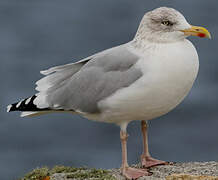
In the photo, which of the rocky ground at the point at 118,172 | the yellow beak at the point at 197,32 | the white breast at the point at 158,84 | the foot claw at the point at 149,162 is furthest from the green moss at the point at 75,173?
the yellow beak at the point at 197,32

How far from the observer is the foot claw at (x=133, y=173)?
875 cm

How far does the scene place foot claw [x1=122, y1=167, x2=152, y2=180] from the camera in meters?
8.75

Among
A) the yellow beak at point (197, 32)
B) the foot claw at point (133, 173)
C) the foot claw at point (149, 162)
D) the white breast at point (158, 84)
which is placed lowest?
the foot claw at point (133, 173)

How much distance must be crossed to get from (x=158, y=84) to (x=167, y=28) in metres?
0.82

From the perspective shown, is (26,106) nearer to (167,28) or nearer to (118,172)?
(118,172)

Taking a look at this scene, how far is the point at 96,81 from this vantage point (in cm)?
878

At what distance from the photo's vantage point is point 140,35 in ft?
28.3

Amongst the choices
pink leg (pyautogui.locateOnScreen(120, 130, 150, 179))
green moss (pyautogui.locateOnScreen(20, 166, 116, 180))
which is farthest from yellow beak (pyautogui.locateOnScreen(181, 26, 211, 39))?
green moss (pyautogui.locateOnScreen(20, 166, 116, 180))

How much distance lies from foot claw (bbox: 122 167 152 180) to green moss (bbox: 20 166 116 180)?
248mm

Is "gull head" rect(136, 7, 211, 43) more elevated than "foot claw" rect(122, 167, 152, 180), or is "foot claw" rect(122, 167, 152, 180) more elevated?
"gull head" rect(136, 7, 211, 43)

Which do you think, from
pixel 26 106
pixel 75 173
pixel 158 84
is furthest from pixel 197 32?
pixel 26 106

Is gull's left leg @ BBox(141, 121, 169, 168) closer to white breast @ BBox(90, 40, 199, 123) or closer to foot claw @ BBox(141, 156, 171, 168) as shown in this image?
foot claw @ BBox(141, 156, 171, 168)

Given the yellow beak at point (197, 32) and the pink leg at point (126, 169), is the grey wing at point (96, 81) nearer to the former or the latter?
the pink leg at point (126, 169)

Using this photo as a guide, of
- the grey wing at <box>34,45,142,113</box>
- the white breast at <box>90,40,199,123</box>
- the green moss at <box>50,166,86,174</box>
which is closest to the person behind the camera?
the white breast at <box>90,40,199,123</box>
